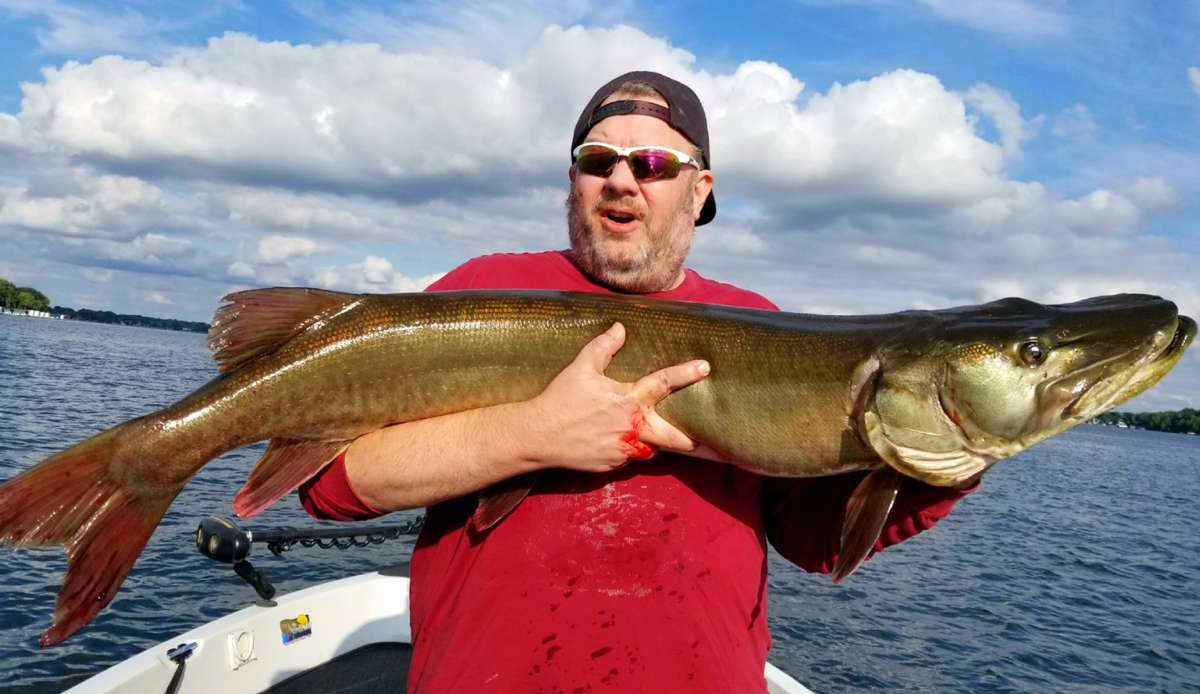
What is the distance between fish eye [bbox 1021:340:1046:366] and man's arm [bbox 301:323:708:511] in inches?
37.9

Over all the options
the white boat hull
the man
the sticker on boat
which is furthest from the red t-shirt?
the sticker on boat

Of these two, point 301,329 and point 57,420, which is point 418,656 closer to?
point 301,329

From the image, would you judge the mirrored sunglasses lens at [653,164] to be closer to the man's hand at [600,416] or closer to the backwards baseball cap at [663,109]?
the backwards baseball cap at [663,109]

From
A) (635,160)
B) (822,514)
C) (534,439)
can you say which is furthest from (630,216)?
(822,514)

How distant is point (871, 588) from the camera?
15758 mm

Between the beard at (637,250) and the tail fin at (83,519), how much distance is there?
172 cm

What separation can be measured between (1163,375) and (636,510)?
1.60m

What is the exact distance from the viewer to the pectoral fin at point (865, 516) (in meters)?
2.40

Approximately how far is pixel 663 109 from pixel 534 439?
1.51 m

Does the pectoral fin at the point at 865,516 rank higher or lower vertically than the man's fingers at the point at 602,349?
lower

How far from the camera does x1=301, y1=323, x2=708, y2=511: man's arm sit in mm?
2443

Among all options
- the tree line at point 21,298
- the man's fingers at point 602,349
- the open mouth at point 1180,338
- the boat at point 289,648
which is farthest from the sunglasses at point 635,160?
the tree line at point 21,298

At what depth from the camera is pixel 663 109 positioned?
318cm

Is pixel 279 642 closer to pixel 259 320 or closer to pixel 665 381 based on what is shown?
pixel 259 320
